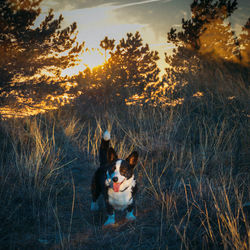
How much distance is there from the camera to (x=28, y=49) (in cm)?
846

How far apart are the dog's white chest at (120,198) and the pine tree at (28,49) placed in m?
7.47

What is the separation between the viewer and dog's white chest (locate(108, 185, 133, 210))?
6.37 feet

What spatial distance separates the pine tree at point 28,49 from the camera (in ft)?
26.2

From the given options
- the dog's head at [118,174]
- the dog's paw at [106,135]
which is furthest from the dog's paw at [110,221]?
the dog's paw at [106,135]

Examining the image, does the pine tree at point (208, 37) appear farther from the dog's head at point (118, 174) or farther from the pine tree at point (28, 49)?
the dog's head at point (118, 174)

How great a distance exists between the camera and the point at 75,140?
452 centimetres

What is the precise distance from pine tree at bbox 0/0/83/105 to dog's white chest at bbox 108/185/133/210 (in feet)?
24.5

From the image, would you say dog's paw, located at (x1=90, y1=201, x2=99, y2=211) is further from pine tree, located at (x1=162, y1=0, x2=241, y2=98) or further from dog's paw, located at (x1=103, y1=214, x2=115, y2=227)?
pine tree, located at (x1=162, y1=0, x2=241, y2=98)

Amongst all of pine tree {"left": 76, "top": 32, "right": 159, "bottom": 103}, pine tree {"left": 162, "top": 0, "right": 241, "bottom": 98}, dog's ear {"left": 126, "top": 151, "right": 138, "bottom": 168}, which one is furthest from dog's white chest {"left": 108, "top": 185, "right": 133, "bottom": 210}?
pine tree {"left": 162, "top": 0, "right": 241, "bottom": 98}

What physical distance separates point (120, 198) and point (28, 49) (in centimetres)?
839

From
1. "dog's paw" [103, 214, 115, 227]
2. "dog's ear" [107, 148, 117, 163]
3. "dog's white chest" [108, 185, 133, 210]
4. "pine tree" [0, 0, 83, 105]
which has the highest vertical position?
"pine tree" [0, 0, 83, 105]

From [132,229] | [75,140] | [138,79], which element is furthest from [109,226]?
[138,79]

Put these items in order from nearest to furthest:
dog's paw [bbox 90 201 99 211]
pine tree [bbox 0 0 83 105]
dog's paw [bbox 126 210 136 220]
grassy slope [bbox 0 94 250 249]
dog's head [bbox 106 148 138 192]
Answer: grassy slope [bbox 0 94 250 249], dog's head [bbox 106 148 138 192], dog's paw [bbox 126 210 136 220], dog's paw [bbox 90 201 99 211], pine tree [bbox 0 0 83 105]

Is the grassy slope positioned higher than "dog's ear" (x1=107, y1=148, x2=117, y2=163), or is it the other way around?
"dog's ear" (x1=107, y1=148, x2=117, y2=163)
